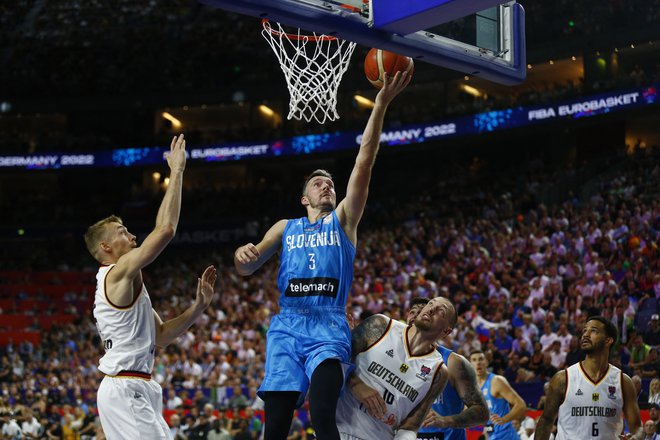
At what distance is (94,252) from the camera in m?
5.32

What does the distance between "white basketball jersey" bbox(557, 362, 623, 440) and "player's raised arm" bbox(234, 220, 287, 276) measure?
2706 mm

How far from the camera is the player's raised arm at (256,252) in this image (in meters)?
4.88

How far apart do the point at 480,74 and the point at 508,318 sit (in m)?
8.94

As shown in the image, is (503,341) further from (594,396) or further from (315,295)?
(315,295)

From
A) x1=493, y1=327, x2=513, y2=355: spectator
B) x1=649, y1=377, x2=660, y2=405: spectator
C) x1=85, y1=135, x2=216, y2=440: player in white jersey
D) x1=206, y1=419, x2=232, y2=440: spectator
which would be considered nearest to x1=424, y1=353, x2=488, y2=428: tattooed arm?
x1=85, y1=135, x2=216, y2=440: player in white jersey

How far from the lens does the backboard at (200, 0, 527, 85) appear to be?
515cm

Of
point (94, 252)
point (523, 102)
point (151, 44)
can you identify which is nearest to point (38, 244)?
point (151, 44)

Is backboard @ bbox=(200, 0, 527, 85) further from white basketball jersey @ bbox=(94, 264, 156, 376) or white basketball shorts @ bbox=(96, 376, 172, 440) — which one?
white basketball shorts @ bbox=(96, 376, 172, 440)

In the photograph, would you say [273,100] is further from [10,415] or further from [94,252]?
[94,252]

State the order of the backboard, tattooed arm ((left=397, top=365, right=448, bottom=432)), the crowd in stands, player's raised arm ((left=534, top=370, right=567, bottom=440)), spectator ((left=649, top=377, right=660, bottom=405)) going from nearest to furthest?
the backboard, tattooed arm ((left=397, top=365, right=448, bottom=432)), player's raised arm ((left=534, top=370, right=567, bottom=440)), spectator ((left=649, top=377, right=660, bottom=405)), the crowd in stands

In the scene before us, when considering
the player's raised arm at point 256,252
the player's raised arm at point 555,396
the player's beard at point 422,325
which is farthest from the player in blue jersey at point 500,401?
the player's raised arm at point 256,252

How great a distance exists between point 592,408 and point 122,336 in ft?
11.5

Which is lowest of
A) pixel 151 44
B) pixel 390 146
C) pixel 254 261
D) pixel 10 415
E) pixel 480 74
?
pixel 10 415

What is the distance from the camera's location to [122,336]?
504cm
